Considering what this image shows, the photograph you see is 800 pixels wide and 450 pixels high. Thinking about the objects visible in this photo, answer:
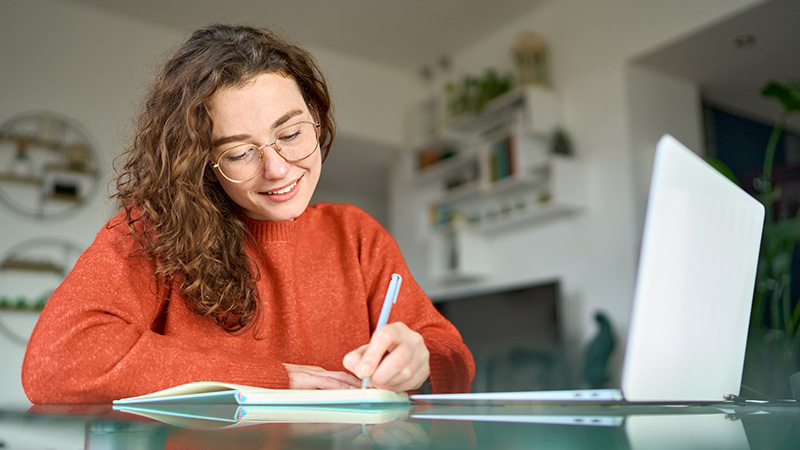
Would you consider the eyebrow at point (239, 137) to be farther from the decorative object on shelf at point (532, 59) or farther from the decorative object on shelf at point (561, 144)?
the decorative object on shelf at point (532, 59)

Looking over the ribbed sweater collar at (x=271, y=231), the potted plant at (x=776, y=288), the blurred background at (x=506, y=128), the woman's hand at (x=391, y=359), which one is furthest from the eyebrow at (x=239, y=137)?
the blurred background at (x=506, y=128)

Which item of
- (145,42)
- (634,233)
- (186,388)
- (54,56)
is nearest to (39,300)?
(54,56)

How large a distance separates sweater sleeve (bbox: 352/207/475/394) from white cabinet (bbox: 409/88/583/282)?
2.75m

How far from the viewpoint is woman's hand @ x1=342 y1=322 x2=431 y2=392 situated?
2.14 feet

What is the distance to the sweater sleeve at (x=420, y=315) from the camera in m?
0.95

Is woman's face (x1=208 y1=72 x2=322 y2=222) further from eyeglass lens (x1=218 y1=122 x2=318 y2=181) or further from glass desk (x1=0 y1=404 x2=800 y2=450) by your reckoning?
glass desk (x1=0 y1=404 x2=800 y2=450)

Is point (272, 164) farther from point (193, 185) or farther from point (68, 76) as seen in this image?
point (68, 76)

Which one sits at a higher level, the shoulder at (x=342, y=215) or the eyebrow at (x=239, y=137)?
the eyebrow at (x=239, y=137)

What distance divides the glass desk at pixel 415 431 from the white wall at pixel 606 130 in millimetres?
3314

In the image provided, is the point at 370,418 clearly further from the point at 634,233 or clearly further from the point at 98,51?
the point at 98,51

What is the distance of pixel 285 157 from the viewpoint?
1.04 m

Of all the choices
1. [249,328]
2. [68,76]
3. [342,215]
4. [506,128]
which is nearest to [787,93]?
[506,128]

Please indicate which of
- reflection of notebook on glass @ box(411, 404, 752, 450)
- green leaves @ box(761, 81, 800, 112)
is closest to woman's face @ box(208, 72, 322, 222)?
reflection of notebook on glass @ box(411, 404, 752, 450)

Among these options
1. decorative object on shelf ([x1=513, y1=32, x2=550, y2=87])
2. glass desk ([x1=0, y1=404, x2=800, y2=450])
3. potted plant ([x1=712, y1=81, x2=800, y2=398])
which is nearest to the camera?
glass desk ([x1=0, y1=404, x2=800, y2=450])
